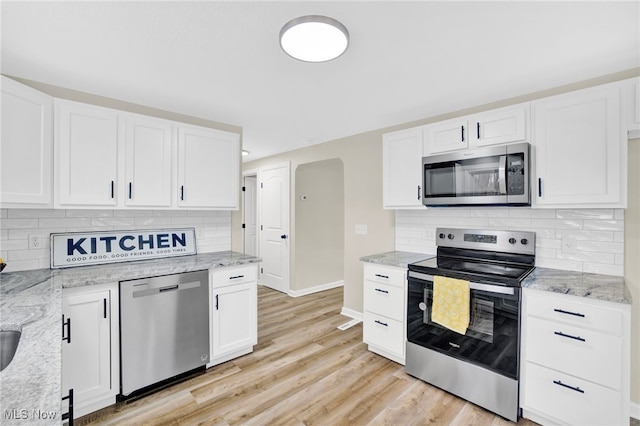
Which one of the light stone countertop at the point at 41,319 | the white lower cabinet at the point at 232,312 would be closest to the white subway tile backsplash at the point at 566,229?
the white lower cabinet at the point at 232,312

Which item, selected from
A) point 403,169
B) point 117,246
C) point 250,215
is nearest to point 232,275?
point 117,246

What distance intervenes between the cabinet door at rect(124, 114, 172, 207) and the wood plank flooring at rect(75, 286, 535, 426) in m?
1.54

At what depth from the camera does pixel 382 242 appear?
11.4 ft

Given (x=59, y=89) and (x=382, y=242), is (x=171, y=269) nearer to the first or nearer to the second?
(x=59, y=89)

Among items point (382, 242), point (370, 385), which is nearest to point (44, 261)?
point (370, 385)

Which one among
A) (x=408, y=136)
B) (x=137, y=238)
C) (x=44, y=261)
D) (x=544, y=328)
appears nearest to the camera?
(x=544, y=328)

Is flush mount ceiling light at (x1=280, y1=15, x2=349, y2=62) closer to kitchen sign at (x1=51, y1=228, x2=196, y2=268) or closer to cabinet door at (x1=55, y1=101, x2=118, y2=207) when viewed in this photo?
cabinet door at (x1=55, y1=101, x2=118, y2=207)

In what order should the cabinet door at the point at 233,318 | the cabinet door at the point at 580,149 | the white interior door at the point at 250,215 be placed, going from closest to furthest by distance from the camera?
the cabinet door at the point at 580,149 → the cabinet door at the point at 233,318 → the white interior door at the point at 250,215

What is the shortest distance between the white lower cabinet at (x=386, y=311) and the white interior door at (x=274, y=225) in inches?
82.0

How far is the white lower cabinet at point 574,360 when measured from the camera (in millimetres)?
1651

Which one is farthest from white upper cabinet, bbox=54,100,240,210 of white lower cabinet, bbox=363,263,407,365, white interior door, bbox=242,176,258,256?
white interior door, bbox=242,176,258,256

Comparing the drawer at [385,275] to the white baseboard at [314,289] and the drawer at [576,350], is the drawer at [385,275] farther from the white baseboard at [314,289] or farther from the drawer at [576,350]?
the white baseboard at [314,289]

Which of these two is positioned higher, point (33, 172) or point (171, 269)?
point (33, 172)

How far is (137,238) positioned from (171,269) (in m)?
0.65
